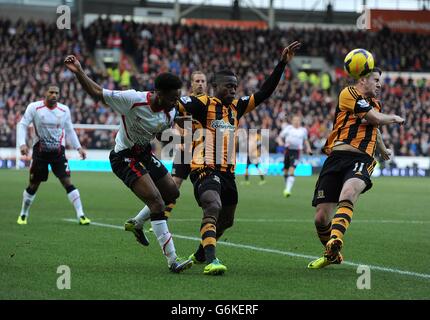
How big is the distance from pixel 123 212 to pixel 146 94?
28.1ft

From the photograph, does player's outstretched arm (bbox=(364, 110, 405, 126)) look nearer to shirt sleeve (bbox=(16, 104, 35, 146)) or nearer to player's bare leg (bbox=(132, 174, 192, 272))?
player's bare leg (bbox=(132, 174, 192, 272))

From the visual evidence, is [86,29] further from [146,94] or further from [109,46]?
[146,94]

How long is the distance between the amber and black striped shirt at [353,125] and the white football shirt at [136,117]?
1.85m

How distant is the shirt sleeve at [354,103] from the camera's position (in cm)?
935

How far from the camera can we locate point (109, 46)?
153 ft

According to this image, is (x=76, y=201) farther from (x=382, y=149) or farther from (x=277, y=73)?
(x=382, y=149)

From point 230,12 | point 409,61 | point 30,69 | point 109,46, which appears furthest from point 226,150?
point 230,12

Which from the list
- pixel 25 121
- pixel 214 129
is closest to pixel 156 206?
pixel 214 129

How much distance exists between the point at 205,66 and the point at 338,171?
37.5m

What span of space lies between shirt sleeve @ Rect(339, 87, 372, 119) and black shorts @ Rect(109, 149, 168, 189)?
212 centimetres

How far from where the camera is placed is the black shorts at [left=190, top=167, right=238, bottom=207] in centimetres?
933

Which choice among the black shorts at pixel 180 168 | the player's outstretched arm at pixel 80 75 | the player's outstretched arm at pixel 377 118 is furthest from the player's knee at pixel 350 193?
the black shorts at pixel 180 168

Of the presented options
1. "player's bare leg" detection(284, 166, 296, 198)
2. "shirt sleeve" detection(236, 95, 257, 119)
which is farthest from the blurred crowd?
"shirt sleeve" detection(236, 95, 257, 119)

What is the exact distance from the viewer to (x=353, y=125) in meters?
9.63
